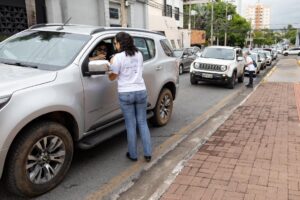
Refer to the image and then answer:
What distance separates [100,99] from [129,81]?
0.48 m

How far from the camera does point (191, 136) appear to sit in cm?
624

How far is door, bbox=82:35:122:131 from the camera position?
14.3ft

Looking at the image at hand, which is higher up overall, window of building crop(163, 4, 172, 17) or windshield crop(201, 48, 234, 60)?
window of building crop(163, 4, 172, 17)

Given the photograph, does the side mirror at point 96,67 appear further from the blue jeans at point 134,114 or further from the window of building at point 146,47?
the window of building at point 146,47

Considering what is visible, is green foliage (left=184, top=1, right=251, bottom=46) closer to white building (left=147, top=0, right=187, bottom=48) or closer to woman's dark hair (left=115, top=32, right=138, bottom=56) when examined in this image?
white building (left=147, top=0, right=187, bottom=48)

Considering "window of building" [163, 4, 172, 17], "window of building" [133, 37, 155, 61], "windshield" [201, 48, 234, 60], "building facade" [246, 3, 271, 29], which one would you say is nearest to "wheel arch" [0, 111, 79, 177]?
"window of building" [133, 37, 155, 61]

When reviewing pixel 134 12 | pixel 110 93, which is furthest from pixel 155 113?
pixel 134 12

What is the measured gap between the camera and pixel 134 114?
15.6 feet

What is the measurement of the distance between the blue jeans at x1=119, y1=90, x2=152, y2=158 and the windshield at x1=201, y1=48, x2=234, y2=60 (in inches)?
420

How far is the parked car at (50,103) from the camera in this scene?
3432 millimetres

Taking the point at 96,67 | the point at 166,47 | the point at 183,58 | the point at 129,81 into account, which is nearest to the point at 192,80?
the point at 183,58

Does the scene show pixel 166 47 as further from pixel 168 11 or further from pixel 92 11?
pixel 168 11

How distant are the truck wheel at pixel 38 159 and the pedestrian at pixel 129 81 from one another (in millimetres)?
951

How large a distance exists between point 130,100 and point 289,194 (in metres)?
2.31
